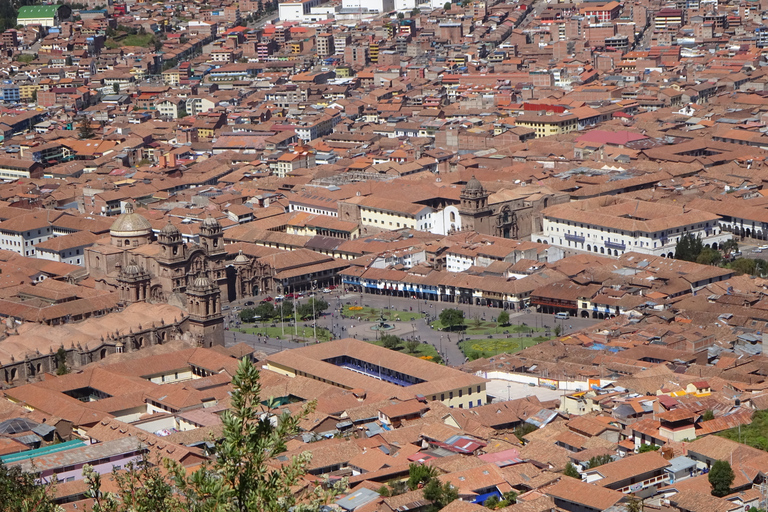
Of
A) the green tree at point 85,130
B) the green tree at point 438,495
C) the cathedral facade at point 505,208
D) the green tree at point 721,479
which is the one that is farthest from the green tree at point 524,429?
the green tree at point 85,130

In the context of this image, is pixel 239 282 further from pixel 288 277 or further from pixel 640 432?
pixel 640 432

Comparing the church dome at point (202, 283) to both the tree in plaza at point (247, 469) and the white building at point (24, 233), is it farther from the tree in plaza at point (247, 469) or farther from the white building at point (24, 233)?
the tree in plaza at point (247, 469)

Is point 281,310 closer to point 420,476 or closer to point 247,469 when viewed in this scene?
point 420,476

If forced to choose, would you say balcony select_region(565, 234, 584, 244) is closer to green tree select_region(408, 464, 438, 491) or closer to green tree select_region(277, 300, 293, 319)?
green tree select_region(277, 300, 293, 319)

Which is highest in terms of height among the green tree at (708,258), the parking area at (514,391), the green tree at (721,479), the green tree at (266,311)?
the green tree at (721,479)

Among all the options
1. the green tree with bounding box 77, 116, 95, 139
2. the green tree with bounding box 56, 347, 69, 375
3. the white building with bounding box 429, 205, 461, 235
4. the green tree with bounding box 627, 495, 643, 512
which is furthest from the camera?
the green tree with bounding box 77, 116, 95, 139

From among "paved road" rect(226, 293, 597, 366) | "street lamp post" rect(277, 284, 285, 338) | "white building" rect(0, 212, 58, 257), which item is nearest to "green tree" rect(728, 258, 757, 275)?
"paved road" rect(226, 293, 597, 366)
